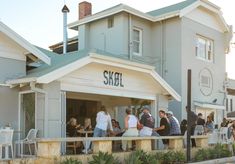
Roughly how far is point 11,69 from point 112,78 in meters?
3.72

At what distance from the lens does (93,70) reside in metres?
14.7

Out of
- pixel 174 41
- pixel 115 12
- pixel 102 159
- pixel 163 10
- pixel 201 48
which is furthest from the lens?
pixel 163 10

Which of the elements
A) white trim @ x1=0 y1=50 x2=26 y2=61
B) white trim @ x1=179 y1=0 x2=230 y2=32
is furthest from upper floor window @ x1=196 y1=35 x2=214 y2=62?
white trim @ x1=0 y1=50 x2=26 y2=61

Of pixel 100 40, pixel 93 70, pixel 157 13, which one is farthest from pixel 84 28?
pixel 93 70

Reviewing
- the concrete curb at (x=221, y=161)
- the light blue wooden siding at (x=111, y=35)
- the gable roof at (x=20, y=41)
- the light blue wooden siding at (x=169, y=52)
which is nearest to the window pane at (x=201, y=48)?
the light blue wooden siding at (x=169, y=52)

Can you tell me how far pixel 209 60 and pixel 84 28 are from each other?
750 centimetres

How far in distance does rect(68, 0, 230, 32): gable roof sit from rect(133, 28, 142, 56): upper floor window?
894 mm

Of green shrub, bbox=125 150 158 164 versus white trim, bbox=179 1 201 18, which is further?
white trim, bbox=179 1 201 18

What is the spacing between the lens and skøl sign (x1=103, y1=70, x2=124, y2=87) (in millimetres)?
15172

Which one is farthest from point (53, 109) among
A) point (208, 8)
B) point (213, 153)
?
point (208, 8)

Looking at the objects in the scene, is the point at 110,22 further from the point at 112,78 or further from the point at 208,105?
the point at 112,78

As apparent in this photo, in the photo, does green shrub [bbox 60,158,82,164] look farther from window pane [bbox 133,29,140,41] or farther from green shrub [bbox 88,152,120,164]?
window pane [bbox 133,29,140,41]

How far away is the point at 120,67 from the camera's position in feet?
50.2

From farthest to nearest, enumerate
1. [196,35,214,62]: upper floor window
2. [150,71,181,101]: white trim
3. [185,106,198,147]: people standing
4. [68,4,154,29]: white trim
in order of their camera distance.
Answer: [196,35,214,62]: upper floor window, [68,4,154,29]: white trim, [150,71,181,101]: white trim, [185,106,198,147]: people standing
